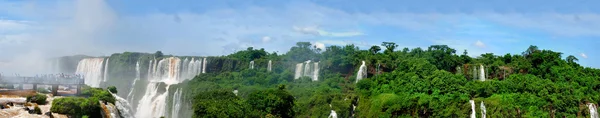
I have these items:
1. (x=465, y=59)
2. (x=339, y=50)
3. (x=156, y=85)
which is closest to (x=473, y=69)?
(x=465, y=59)

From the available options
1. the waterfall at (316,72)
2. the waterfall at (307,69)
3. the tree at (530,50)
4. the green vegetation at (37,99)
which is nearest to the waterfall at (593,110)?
the tree at (530,50)

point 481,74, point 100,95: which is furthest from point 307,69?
point 100,95

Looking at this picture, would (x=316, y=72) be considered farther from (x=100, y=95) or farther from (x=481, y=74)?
(x=100, y=95)

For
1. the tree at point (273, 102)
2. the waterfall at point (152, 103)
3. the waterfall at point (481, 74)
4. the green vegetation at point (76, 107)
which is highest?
the waterfall at point (481, 74)

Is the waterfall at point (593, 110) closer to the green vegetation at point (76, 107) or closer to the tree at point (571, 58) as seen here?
the tree at point (571, 58)

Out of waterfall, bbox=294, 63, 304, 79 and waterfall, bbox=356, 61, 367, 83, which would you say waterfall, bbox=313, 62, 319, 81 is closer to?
waterfall, bbox=294, 63, 304, 79
